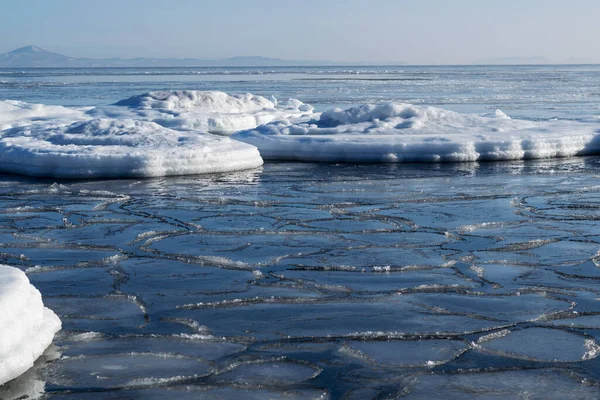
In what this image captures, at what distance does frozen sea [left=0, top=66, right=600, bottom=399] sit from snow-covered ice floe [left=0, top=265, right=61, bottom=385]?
85mm

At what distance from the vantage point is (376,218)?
7.70 metres

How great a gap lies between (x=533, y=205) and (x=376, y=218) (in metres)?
1.69

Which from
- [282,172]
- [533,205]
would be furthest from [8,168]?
[533,205]

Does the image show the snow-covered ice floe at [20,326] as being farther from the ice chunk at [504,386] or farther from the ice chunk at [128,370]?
the ice chunk at [504,386]

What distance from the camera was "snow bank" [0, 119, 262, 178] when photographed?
10.4 metres

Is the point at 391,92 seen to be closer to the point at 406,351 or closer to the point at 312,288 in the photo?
the point at 312,288

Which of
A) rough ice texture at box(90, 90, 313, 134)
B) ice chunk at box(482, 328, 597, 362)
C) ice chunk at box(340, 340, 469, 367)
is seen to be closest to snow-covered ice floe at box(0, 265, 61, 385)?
ice chunk at box(340, 340, 469, 367)

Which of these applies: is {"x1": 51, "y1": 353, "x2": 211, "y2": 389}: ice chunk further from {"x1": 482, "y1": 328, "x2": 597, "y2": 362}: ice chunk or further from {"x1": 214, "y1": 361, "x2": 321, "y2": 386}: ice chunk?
{"x1": 482, "y1": 328, "x2": 597, "y2": 362}: ice chunk

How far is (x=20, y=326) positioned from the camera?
388 cm

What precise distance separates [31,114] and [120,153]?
9.61 metres

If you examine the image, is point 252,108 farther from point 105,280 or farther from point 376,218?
point 105,280

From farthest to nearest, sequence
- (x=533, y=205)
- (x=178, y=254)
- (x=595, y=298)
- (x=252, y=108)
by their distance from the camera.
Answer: (x=252, y=108)
(x=533, y=205)
(x=178, y=254)
(x=595, y=298)

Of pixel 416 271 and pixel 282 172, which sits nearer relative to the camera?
pixel 416 271

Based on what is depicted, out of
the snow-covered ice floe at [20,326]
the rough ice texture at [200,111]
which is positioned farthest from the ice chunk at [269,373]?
the rough ice texture at [200,111]
